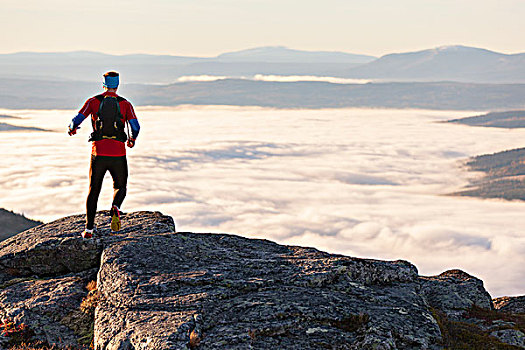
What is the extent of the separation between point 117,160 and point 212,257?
Result: 11.6ft

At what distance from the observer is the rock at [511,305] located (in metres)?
18.0

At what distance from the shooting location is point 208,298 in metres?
10.1

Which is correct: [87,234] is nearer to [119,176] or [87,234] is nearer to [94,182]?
[94,182]

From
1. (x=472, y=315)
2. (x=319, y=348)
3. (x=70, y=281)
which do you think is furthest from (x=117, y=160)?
(x=472, y=315)

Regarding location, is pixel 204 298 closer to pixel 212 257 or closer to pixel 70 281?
pixel 212 257

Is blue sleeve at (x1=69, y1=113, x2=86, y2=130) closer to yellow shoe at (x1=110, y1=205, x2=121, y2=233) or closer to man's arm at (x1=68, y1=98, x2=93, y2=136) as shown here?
man's arm at (x1=68, y1=98, x2=93, y2=136)

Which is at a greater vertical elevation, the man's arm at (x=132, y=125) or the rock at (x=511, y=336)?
the man's arm at (x=132, y=125)

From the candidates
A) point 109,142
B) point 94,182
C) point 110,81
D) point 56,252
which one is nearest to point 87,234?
point 56,252

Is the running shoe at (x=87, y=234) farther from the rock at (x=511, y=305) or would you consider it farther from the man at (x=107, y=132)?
the rock at (x=511, y=305)

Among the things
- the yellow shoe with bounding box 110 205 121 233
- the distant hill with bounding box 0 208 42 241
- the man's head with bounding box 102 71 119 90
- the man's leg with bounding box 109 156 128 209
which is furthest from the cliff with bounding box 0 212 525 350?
the distant hill with bounding box 0 208 42 241

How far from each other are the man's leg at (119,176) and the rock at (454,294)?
9058 mm

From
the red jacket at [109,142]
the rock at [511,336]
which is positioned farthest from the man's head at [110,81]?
the rock at [511,336]

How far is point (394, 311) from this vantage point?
35.0 feet

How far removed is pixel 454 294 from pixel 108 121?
11.2m
